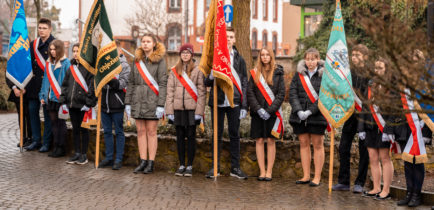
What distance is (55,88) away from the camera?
36.4ft

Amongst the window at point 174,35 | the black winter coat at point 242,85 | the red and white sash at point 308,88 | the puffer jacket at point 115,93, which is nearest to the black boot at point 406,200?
the red and white sash at point 308,88

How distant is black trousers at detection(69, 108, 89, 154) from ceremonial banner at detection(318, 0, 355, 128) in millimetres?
4042

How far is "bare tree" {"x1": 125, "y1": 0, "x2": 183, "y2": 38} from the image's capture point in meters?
46.7

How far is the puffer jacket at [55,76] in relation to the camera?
11.1m

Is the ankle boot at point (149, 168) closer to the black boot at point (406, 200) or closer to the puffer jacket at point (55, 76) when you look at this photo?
the puffer jacket at point (55, 76)

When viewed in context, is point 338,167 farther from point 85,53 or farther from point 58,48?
point 58,48

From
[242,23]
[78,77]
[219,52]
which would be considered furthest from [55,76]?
[242,23]

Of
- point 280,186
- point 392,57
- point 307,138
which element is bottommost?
point 280,186

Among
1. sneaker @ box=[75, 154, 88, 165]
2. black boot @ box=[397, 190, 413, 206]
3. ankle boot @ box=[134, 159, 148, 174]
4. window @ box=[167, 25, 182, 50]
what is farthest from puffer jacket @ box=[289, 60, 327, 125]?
window @ box=[167, 25, 182, 50]

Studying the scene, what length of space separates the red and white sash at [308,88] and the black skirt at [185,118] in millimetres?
1684

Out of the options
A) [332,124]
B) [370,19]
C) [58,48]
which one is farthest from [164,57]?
[370,19]

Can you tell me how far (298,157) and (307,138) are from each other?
1.92 ft

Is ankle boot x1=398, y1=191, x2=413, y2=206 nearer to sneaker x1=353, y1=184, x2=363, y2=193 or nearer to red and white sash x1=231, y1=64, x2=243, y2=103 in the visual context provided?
sneaker x1=353, y1=184, x2=363, y2=193

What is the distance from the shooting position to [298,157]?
32.1 ft
